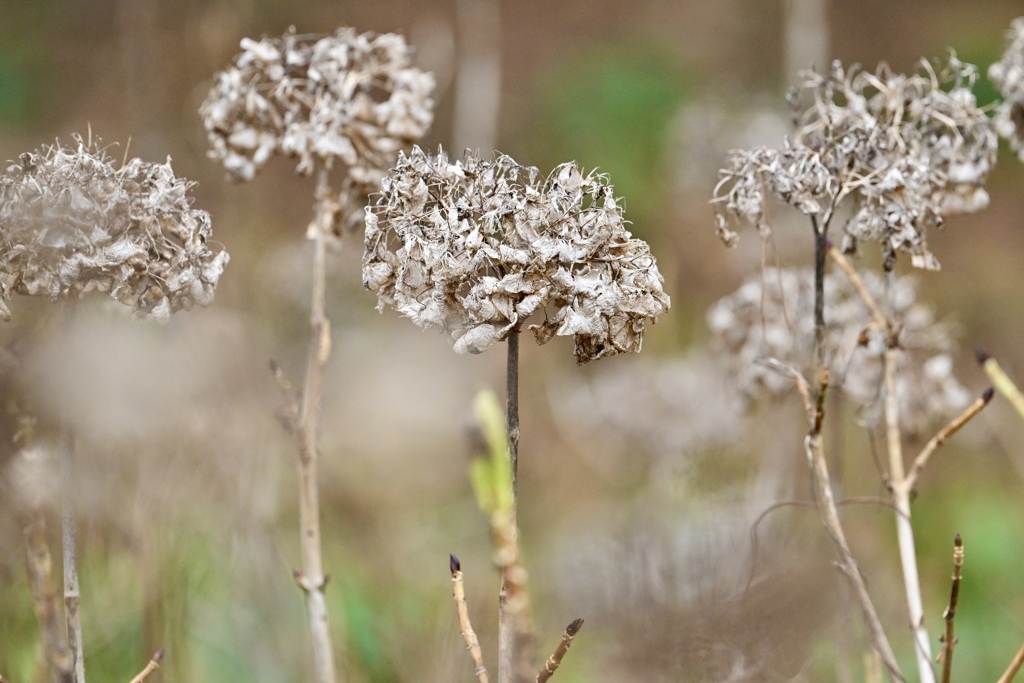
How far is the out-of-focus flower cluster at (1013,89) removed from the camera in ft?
5.30

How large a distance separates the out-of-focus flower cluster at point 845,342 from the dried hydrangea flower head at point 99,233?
121 cm

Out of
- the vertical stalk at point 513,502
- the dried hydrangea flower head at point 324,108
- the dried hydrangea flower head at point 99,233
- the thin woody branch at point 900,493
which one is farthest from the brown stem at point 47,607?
the thin woody branch at point 900,493

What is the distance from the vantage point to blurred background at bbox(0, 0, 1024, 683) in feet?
5.69

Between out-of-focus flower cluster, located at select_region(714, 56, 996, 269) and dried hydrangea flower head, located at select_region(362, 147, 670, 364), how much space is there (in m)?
A: 0.33

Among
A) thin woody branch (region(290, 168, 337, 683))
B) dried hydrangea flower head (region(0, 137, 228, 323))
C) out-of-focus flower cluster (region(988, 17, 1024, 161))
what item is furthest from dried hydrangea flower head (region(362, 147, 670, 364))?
out-of-focus flower cluster (region(988, 17, 1024, 161))

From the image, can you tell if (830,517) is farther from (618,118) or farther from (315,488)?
(618,118)

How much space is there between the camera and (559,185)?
43.3 inches

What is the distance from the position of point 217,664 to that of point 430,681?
80 cm

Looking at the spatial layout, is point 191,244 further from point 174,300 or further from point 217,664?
point 217,664

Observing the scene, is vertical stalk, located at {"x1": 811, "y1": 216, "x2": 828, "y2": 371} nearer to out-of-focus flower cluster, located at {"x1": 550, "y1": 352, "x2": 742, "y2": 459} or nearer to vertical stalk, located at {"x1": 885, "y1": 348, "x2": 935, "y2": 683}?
vertical stalk, located at {"x1": 885, "y1": 348, "x2": 935, "y2": 683}

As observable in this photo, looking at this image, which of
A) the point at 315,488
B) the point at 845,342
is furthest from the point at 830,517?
the point at 845,342

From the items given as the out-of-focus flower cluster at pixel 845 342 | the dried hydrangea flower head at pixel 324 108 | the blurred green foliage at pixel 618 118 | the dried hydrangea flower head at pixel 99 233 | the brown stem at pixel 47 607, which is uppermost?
the blurred green foliage at pixel 618 118

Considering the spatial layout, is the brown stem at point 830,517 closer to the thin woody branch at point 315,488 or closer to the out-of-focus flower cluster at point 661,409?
the thin woody branch at point 315,488

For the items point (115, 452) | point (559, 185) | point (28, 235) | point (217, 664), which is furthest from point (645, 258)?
point (217, 664)
